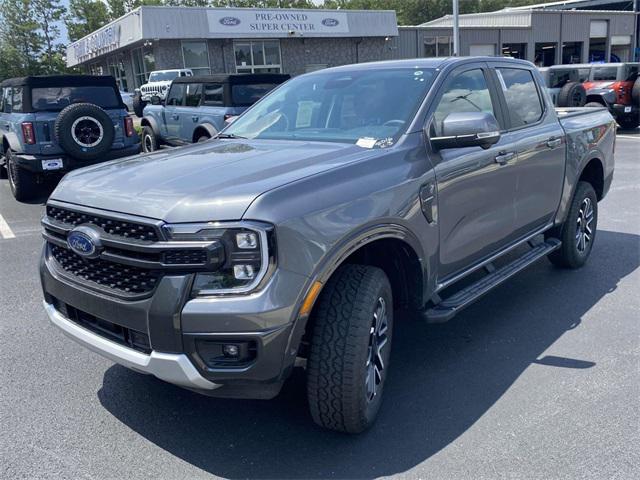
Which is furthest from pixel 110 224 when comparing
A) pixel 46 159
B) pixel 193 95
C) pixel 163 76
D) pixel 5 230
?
pixel 163 76

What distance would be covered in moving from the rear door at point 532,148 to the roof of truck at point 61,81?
772cm

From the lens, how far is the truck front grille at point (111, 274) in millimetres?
2646

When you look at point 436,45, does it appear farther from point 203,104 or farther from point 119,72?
point 203,104

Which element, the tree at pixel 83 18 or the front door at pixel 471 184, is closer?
the front door at pixel 471 184

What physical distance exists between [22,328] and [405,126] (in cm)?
323

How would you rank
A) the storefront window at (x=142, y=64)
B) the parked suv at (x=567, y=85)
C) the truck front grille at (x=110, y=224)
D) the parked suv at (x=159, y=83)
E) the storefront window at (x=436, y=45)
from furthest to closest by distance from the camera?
1. the storefront window at (x=436, y=45)
2. the storefront window at (x=142, y=64)
3. the parked suv at (x=159, y=83)
4. the parked suv at (x=567, y=85)
5. the truck front grille at (x=110, y=224)

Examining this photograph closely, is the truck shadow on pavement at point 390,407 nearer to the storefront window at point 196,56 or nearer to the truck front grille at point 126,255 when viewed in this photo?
the truck front grille at point 126,255

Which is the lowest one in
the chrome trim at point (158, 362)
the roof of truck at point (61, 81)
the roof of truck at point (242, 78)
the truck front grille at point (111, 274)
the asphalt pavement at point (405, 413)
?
the asphalt pavement at point (405, 413)

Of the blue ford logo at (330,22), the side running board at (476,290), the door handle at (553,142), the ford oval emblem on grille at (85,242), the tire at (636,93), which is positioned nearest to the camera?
the ford oval emblem on grille at (85,242)

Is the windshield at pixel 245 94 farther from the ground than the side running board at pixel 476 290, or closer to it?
farther from the ground

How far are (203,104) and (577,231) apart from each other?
313 inches

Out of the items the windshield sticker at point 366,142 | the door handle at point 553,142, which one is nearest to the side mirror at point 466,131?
the windshield sticker at point 366,142

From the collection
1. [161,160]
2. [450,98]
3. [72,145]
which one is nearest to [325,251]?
[161,160]

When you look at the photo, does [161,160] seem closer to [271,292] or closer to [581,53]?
[271,292]
